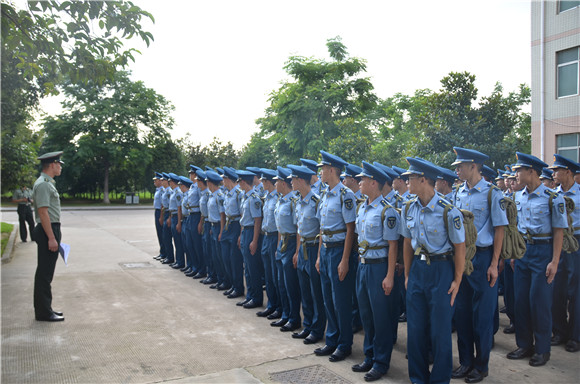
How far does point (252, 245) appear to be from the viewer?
6.83 meters

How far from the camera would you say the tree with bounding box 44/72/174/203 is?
37.6 m

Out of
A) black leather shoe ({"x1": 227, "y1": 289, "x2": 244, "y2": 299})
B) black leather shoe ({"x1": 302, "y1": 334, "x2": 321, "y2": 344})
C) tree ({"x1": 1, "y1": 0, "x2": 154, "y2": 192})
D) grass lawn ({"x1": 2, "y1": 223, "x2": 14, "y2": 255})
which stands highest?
tree ({"x1": 1, "y1": 0, "x2": 154, "y2": 192})

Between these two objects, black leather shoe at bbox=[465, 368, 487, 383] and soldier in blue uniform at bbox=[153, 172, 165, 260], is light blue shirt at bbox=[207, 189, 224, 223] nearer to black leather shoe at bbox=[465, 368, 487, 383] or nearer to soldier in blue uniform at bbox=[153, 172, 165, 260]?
soldier in blue uniform at bbox=[153, 172, 165, 260]

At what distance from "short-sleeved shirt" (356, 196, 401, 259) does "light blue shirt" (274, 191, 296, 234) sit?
152 centimetres

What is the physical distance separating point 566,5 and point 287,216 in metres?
16.8

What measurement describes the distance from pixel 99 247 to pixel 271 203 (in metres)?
8.49

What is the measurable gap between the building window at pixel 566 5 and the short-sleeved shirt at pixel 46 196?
714 inches

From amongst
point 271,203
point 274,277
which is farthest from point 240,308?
point 271,203

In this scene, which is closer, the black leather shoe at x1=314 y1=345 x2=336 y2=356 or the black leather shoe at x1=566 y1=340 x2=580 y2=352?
the black leather shoe at x1=314 y1=345 x2=336 y2=356

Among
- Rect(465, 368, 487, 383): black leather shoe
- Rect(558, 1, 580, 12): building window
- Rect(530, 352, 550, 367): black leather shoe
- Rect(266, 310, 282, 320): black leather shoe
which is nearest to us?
Rect(465, 368, 487, 383): black leather shoe

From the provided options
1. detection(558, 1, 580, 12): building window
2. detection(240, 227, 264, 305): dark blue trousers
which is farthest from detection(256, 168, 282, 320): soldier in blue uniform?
detection(558, 1, 580, 12): building window

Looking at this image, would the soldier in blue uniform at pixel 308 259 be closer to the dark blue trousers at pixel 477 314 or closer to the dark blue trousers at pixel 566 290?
the dark blue trousers at pixel 477 314

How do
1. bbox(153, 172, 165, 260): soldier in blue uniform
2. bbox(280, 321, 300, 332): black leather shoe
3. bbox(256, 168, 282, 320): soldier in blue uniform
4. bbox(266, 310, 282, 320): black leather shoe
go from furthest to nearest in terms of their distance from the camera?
1. bbox(153, 172, 165, 260): soldier in blue uniform
2. bbox(256, 168, 282, 320): soldier in blue uniform
3. bbox(266, 310, 282, 320): black leather shoe
4. bbox(280, 321, 300, 332): black leather shoe

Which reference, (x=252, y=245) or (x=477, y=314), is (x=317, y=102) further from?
(x=477, y=314)
